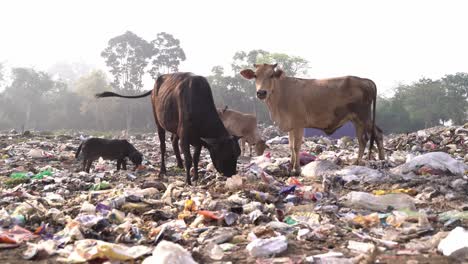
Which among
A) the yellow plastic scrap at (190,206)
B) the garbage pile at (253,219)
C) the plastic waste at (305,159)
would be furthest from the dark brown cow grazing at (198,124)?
the plastic waste at (305,159)

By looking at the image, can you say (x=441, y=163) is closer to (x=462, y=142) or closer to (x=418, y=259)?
(x=418, y=259)

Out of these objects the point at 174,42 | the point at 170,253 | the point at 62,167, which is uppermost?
the point at 174,42

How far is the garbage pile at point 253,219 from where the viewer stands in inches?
112

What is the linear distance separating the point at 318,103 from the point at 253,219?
373 centimetres

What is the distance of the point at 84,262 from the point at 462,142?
33.5 feet

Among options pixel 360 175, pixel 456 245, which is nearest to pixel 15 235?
pixel 456 245

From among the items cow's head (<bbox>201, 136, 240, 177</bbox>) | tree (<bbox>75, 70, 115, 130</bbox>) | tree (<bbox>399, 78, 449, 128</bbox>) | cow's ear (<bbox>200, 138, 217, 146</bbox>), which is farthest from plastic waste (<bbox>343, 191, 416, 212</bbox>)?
tree (<bbox>75, 70, 115, 130</bbox>)

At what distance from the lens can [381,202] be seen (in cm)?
421

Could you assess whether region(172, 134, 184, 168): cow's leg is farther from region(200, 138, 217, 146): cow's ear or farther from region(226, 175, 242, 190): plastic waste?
region(226, 175, 242, 190): plastic waste

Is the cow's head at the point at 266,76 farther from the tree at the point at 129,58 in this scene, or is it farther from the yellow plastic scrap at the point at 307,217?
the tree at the point at 129,58

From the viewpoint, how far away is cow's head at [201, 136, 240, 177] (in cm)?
588

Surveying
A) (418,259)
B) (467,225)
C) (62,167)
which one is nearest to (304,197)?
(467,225)

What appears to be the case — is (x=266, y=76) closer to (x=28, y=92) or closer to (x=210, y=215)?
(x=210, y=215)

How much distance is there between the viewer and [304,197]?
4.68 meters
